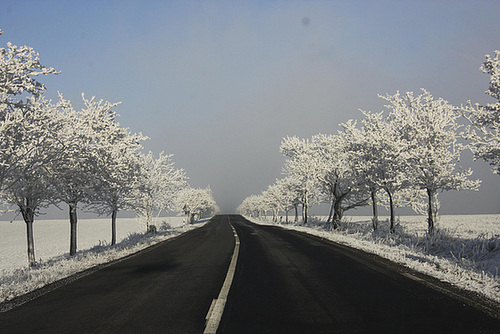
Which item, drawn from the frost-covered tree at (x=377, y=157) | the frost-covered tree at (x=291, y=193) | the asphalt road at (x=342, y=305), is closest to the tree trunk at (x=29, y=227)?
the asphalt road at (x=342, y=305)

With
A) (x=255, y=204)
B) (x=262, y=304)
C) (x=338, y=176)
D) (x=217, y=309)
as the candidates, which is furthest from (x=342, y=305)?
(x=255, y=204)

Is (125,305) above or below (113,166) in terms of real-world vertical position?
below

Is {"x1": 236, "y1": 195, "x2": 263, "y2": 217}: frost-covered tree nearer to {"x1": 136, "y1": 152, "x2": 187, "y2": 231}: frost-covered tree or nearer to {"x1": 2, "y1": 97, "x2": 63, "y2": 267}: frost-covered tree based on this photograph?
{"x1": 136, "y1": 152, "x2": 187, "y2": 231}: frost-covered tree

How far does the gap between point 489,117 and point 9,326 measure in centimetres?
1647

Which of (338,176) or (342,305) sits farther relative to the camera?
(338,176)

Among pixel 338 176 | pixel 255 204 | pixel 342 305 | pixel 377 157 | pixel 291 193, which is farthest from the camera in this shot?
pixel 255 204

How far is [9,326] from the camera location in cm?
471

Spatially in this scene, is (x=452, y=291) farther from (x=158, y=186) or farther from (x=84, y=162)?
(x=158, y=186)

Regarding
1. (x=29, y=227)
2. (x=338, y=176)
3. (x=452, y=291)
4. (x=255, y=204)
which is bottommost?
(x=255, y=204)

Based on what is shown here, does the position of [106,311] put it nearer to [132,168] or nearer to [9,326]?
[9,326]

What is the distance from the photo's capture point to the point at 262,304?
5.34 metres

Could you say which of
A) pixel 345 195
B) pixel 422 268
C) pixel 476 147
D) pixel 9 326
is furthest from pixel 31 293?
pixel 345 195

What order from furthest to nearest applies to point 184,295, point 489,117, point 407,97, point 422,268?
point 407,97
point 489,117
point 422,268
point 184,295

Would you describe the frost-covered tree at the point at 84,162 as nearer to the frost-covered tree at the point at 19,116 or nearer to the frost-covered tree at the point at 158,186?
the frost-covered tree at the point at 19,116
